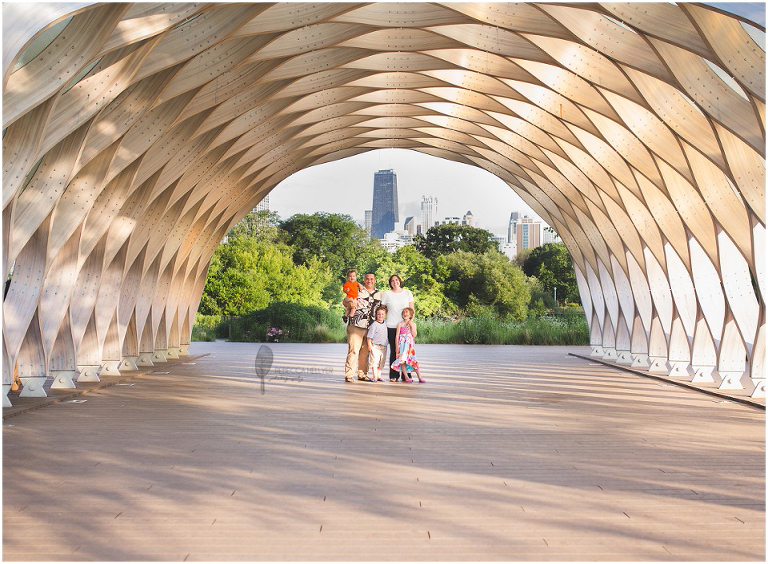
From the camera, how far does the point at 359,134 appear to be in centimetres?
2664

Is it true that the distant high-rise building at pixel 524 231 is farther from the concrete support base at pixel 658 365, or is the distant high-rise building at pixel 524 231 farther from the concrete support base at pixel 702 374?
the concrete support base at pixel 702 374

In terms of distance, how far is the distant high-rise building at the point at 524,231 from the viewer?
12409 cm

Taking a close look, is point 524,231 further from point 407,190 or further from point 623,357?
point 623,357

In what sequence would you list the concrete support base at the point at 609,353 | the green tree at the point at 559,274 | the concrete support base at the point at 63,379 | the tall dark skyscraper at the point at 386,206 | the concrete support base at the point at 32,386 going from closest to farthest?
1. the concrete support base at the point at 32,386
2. the concrete support base at the point at 63,379
3. the concrete support base at the point at 609,353
4. the green tree at the point at 559,274
5. the tall dark skyscraper at the point at 386,206

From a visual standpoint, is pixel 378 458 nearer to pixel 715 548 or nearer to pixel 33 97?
pixel 715 548

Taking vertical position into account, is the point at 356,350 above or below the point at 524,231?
below

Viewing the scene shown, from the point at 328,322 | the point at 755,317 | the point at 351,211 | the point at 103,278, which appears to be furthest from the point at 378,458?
the point at 351,211

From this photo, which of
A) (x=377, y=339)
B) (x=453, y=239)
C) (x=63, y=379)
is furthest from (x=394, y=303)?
(x=453, y=239)

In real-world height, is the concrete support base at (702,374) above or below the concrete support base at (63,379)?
above

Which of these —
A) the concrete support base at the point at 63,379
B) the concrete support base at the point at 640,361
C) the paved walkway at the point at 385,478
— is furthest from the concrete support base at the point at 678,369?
the concrete support base at the point at 63,379

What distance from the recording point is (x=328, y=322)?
145 feet

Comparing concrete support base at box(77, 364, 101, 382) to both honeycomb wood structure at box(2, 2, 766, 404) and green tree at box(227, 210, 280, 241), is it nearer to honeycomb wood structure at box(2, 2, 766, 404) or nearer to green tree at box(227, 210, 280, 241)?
honeycomb wood structure at box(2, 2, 766, 404)

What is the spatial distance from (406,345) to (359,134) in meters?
11.1

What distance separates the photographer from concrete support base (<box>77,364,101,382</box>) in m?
17.7
